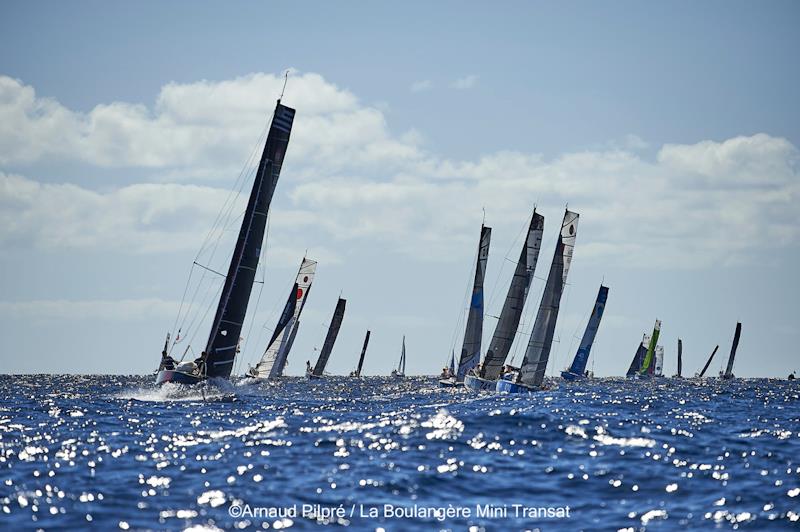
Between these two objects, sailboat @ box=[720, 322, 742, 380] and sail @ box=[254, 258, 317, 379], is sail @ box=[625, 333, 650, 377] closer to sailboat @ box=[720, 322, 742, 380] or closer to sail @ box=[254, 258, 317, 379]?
sailboat @ box=[720, 322, 742, 380]

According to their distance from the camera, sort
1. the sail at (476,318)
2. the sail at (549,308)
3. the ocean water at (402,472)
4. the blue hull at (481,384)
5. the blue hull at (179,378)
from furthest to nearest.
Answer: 1. the sail at (476,318)
2. the blue hull at (481,384)
3. the sail at (549,308)
4. the blue hull at (179,378)
5. the ocean water at (402,472)

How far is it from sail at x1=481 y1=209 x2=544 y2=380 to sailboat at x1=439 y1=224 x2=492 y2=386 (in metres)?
2.67

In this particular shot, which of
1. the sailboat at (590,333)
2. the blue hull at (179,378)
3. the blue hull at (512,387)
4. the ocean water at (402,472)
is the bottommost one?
the ocean water at (402,472)

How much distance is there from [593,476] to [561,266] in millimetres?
34643

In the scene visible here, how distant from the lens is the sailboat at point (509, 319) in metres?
55.8

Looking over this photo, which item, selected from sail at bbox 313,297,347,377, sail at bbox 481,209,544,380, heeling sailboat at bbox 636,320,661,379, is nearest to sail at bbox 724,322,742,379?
heeling sailboat at bbox 636,320,661,379

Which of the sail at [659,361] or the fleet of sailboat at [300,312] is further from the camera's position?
the sail at [659,361]

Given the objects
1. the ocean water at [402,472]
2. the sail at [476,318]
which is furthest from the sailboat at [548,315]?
the ocean water at [402,472]

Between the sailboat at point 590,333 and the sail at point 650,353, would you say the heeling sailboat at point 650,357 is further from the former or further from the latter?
the sailboat at point 590,333

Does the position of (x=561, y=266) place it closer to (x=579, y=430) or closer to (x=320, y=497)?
(x=579, y=430)

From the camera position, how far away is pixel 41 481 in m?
18.5

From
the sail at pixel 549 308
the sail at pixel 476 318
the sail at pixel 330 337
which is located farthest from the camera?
the sail at pixel 330 337

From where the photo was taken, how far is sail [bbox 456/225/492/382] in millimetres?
58781

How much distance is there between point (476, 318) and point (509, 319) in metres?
3.20
